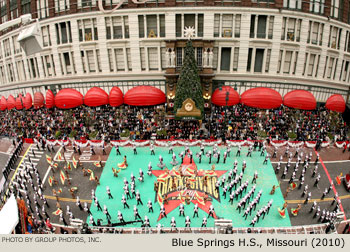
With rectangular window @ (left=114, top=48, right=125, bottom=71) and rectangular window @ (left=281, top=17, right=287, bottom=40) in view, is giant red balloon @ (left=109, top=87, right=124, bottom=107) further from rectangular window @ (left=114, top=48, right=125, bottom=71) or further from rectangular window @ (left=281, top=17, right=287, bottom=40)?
rectangular window @ (left=281, top=17, right=287, bottom=40)

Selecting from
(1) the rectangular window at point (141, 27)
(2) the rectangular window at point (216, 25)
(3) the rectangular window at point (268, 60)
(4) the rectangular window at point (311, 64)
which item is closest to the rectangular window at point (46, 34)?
(1) the rectangular window at point (141, 27)

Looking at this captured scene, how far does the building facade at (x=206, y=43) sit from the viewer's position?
34.4 meters

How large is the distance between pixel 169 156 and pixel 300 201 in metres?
14.1

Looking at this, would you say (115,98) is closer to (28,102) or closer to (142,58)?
(142,58)

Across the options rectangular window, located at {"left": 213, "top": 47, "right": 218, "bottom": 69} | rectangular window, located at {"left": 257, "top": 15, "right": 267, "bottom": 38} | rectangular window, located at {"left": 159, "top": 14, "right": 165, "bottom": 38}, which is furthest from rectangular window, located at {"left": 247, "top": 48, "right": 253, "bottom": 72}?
rectangular window, located at {"left": 159, "top": 14, "right": 165, "bottom": 38}

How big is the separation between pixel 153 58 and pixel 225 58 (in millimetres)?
10812

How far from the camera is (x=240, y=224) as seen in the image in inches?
784

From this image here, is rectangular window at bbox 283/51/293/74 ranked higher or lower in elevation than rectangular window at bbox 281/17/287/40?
lower

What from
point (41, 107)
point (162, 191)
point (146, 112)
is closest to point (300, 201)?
point (162, 191)

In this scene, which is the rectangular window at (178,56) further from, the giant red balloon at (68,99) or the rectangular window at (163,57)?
the giant red balloon at (68,99)

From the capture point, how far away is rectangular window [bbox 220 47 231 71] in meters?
36.3

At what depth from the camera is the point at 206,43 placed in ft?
113

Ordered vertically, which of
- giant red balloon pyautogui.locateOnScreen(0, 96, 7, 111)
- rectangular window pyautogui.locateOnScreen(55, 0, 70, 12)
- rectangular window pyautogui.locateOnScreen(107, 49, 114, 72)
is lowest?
giant red balloon pyautogui.locateOnScreen(0, 96, 7, 111)

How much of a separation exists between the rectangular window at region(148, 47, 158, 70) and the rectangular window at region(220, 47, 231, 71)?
9.88m
